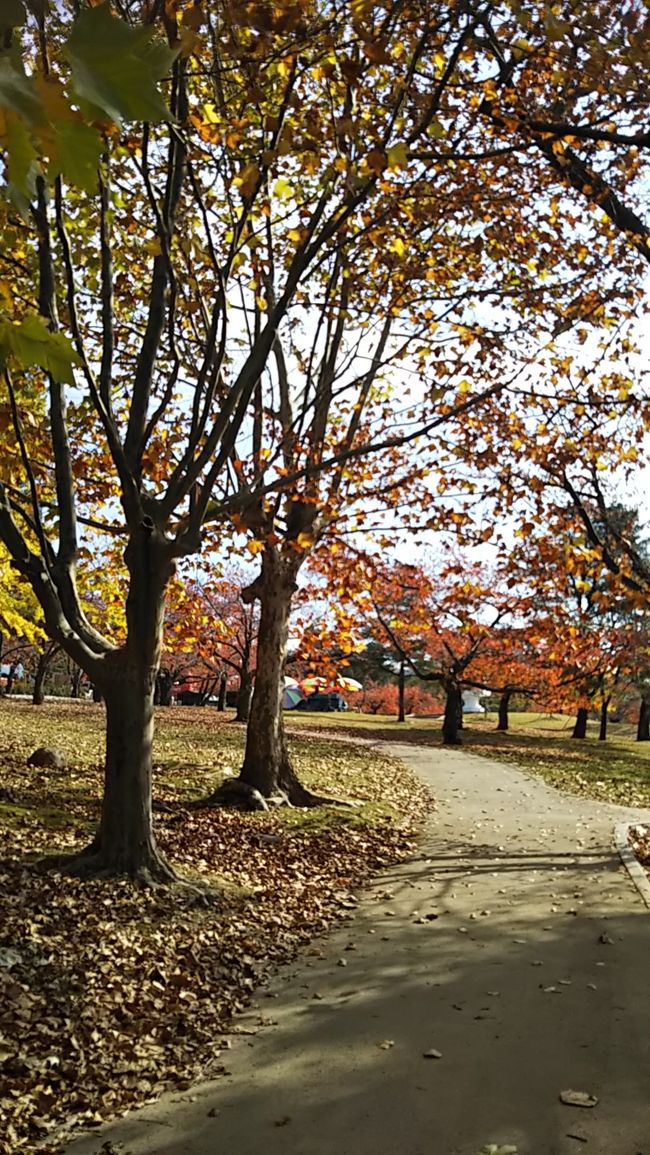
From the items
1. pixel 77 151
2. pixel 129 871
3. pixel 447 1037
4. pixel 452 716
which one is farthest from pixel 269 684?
pixel 452 716

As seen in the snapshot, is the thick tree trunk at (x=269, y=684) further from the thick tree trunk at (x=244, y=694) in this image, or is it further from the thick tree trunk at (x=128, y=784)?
the thick tree trunk at (x=244, y=694)

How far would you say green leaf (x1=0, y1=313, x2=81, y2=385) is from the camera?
1.76 meters

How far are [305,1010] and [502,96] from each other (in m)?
8.14

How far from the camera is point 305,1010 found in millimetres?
5246

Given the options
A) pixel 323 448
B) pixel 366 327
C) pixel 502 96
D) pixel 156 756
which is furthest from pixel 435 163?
pixel 156 756

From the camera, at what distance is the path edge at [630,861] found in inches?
327

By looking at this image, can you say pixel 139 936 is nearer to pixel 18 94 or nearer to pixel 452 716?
pixel 18 94

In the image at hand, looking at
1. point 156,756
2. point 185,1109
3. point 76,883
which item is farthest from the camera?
point 156,756

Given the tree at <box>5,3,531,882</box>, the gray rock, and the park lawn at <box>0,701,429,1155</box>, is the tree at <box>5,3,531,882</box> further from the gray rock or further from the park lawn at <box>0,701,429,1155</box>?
the gray rock

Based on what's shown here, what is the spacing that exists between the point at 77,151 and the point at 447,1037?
474cm

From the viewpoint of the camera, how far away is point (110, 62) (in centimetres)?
124

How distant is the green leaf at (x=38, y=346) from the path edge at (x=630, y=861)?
7.58 m

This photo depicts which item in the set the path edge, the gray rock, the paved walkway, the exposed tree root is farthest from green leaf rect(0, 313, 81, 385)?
the gray rock

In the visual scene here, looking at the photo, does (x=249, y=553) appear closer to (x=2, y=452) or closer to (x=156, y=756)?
(x=2, y=452)
